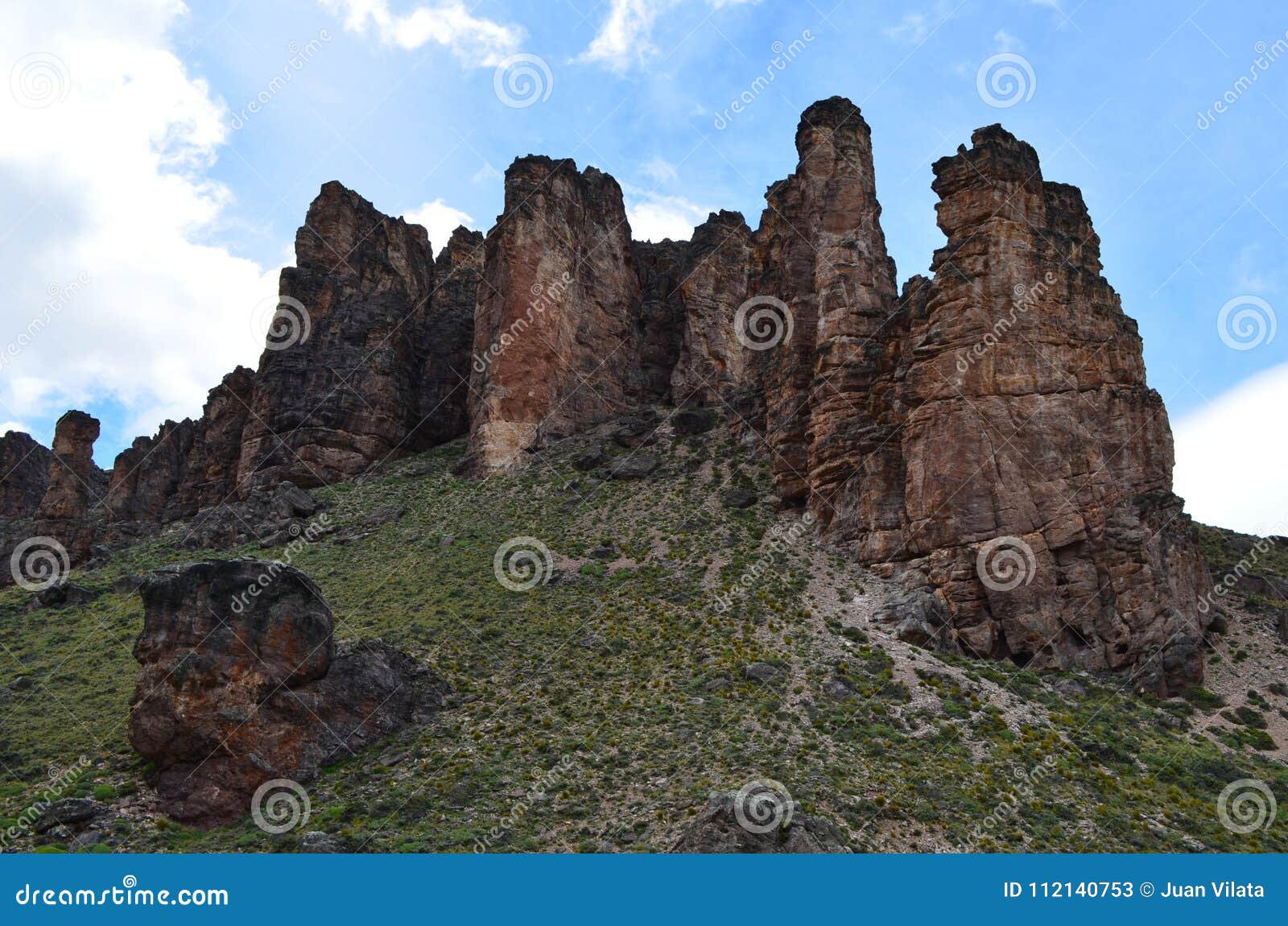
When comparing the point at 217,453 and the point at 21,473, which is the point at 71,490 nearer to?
the point at 217,453

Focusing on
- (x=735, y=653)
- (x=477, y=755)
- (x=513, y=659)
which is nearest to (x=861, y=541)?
(x=735, y=653)

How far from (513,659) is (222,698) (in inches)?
519

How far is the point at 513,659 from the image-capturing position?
136ft

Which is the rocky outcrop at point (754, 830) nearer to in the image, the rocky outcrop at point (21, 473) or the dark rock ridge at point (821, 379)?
the dark rock ridge at point (821, 379)

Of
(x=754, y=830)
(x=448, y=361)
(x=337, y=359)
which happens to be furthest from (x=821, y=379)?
(x=337, y=359)

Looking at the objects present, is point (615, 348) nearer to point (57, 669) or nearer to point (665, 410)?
point (665, 410)

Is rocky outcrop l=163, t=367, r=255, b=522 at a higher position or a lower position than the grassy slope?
higher

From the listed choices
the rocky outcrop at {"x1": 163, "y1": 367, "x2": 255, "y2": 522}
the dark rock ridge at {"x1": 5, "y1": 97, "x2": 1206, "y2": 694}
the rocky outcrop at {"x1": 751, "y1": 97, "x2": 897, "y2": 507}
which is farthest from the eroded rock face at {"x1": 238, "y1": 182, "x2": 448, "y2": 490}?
the rocky outcrop at {"x1": 751, "y1": 97, "x2": 897, "y2": 507}

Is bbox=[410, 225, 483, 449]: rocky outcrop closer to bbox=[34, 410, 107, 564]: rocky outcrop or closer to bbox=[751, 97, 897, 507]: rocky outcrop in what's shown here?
bbox=[34, 410, 107, 564]: rocky outcrop

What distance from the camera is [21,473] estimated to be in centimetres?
9744

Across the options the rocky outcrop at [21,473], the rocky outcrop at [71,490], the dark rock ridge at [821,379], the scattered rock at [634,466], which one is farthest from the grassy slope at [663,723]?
the rocky outcrop at [21,473]

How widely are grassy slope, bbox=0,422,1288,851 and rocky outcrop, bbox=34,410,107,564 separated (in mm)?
15989

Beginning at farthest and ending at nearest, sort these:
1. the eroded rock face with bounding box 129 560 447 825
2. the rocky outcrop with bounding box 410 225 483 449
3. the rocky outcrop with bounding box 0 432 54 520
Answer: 1. the rocky outcrop with bounding box 0 432 54 520
2. the rocky outcrop with bounding box 410 225 483 449
3. the eroded rock face with bounding box 129 560 447 825

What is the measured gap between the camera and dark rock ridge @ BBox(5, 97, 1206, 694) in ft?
148
